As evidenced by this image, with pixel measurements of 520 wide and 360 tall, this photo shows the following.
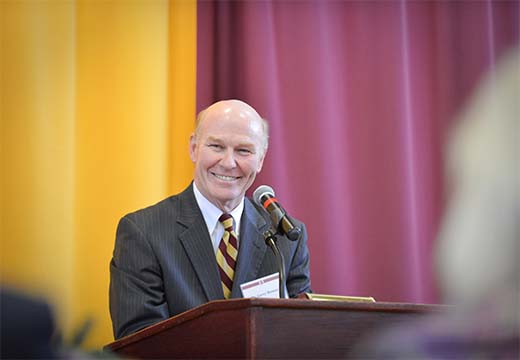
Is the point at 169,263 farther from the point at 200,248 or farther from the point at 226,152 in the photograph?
the point at 226,152

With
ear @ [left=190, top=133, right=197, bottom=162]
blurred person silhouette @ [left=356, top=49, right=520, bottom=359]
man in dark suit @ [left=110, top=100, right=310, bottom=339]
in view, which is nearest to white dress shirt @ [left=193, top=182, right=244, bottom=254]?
man in dark suit @ [left=110, top=100, right=310, bottom=339]

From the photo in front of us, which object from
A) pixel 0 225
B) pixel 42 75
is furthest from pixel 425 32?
pixel 0 225

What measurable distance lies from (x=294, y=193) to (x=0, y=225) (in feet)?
4.35

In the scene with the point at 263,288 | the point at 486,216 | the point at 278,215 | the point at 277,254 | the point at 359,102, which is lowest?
the point at 263,288

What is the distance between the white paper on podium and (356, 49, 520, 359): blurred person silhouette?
1.68m

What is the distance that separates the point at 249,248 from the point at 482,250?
7.33 ft

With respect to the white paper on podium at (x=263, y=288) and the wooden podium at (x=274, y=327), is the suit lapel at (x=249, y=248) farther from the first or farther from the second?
the wooden podium at (x=274, y=327)

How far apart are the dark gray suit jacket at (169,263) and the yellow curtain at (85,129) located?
0.52 metres

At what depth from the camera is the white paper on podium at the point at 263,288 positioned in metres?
2.57

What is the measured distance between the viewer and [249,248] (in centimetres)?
302

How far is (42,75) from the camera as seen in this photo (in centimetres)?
347

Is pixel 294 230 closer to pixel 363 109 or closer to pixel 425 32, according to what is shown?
pixel 363 109

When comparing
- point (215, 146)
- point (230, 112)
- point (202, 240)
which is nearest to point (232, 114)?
point (230, 112)

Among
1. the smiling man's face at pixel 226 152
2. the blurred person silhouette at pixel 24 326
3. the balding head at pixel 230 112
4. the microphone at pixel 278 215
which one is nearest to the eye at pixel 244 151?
the smiling man's face at pixel 226 152
